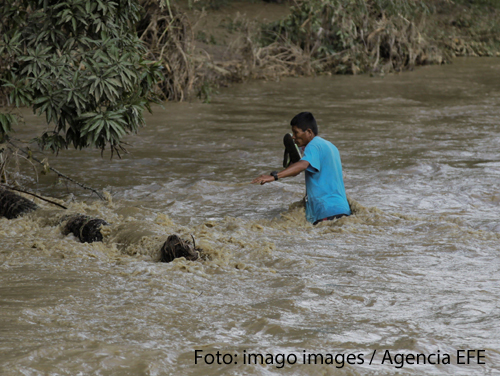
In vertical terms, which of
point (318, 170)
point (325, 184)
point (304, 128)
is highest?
point (304, 128)

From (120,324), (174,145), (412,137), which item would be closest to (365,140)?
(412,137)

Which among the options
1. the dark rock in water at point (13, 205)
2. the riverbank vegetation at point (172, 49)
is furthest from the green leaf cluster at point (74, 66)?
the dark rock in water at point (13, 205)

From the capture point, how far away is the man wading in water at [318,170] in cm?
620

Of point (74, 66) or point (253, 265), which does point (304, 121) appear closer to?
point (253, 265)

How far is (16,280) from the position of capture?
176 inches

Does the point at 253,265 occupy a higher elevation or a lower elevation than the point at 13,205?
lower

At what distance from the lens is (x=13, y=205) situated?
21.7 feet

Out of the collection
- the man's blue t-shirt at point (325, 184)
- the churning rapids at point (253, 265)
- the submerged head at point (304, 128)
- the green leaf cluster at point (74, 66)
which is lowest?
the churning rapids at point (253, 265)

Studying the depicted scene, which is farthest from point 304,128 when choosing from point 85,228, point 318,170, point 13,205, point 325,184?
point 13,205

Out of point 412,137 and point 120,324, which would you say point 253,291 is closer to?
point 120,324

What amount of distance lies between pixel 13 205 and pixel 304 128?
322 centimetres

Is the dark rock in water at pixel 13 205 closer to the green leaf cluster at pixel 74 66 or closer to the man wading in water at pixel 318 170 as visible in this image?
the green leaf cluster at pixel 74 66

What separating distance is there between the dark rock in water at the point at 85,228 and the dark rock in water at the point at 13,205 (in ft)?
2.58

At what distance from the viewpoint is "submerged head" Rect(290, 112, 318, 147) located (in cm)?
622
